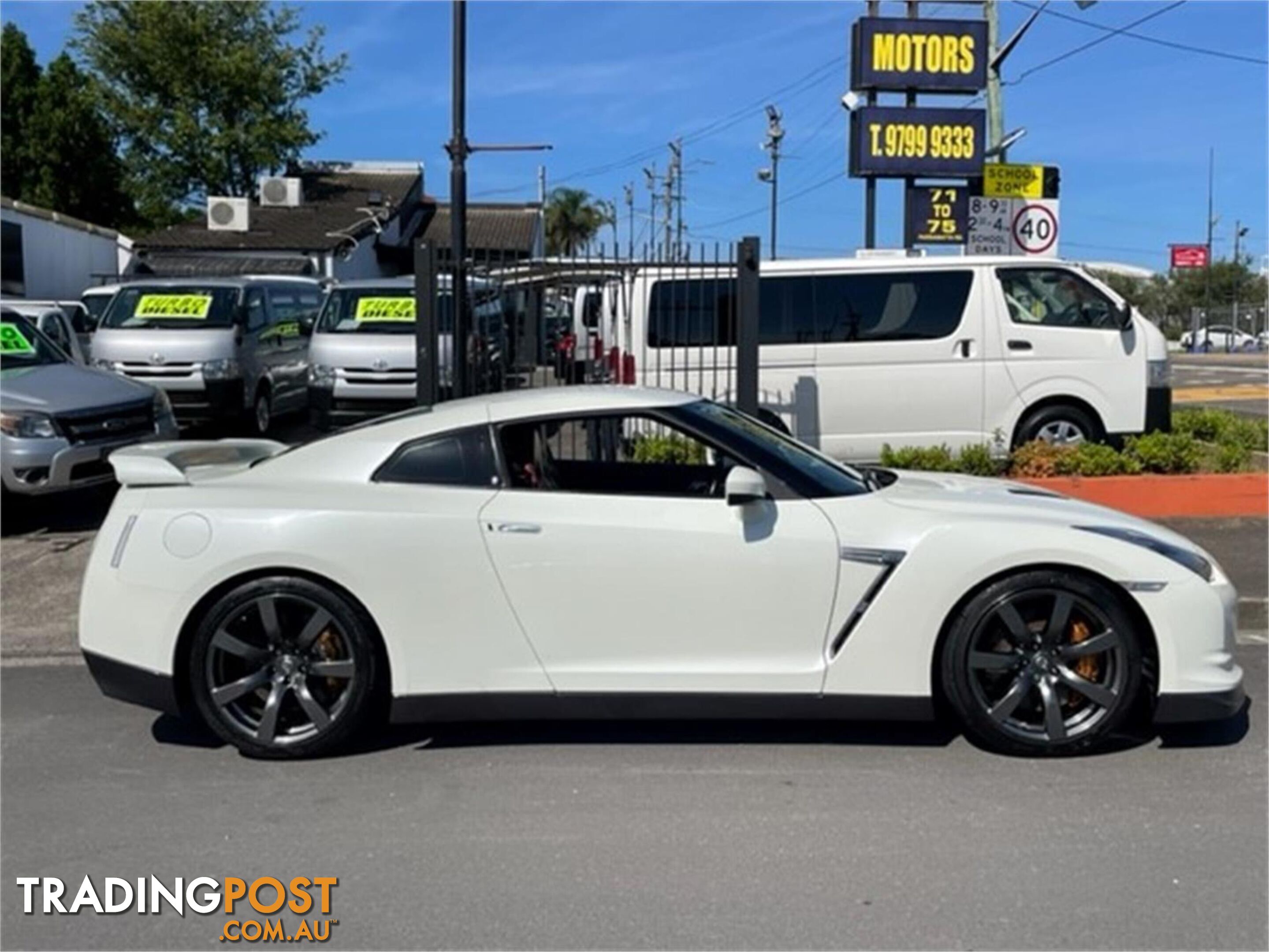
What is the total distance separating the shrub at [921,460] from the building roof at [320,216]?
27997mm

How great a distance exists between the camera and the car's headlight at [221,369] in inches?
565

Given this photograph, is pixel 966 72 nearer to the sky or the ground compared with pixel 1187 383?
nearer to the sky

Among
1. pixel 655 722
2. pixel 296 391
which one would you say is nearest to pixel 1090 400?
pixel 655 722

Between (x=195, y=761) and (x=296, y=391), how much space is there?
1222 centimetres

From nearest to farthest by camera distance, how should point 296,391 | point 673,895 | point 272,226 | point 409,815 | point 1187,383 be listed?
point 673,895
point 409,815
point 296,391
point 1187,383
point 272,226

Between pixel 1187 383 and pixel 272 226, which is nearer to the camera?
pixel 1187 383

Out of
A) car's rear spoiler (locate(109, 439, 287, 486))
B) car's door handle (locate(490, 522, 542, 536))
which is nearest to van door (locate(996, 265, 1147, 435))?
car's rear spoiler (locate(109, 439, 287, 486))

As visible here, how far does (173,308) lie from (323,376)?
239 cm

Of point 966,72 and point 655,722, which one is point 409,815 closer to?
point 655,722

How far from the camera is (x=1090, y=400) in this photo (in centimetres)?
1021

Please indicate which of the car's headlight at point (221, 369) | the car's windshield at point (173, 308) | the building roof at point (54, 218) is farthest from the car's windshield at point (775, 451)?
the building roof at point (54, 218)

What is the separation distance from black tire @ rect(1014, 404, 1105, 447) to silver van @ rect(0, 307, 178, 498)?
6.95 m

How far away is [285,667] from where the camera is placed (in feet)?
16.0

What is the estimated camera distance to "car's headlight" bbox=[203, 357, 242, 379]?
47.1 ft
